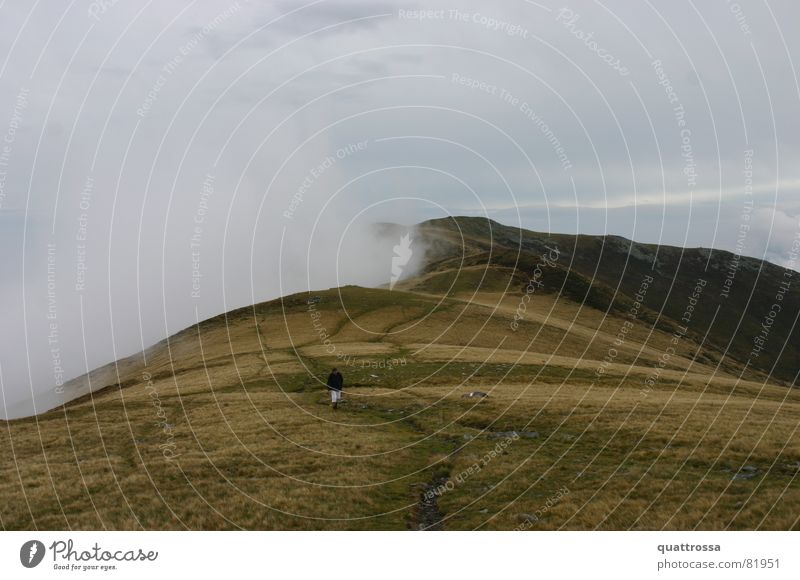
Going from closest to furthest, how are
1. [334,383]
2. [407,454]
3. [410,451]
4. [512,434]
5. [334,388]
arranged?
1. [407,454]
2. [410,451]
3. [512,434]
4. [334,388]
5. [334,383]

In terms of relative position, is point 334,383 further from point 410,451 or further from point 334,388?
point 410,451

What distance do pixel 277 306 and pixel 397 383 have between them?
213ft

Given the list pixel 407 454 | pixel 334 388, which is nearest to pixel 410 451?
pixel 407 454

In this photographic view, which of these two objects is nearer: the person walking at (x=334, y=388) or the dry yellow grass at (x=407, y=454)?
the dry yellow grass at (x=407, y=454)

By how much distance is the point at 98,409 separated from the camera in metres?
48.6

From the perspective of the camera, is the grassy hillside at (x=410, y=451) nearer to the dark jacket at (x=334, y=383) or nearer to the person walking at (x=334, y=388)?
the person walking at (x=334, y=388)

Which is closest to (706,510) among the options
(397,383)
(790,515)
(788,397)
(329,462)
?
(790,515)

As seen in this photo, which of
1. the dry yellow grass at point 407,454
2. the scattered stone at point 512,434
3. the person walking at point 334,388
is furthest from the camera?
the person walking at point 334,388

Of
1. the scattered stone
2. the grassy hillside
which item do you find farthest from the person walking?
the scattered stone

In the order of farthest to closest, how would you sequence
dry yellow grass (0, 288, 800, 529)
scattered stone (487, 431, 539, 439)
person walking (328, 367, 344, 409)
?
person walking (328, 367, 344, 409)
scattered stone (487, 431, 539, 439)
dry yellow grass (0, 288, 800, 529)

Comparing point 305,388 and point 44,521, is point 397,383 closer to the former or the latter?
point 305,388

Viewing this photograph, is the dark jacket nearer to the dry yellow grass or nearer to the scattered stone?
the dry yellow grass

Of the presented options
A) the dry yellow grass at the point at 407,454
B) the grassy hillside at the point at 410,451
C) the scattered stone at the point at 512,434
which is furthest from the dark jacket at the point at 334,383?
the scattered stone at the point at 512,434

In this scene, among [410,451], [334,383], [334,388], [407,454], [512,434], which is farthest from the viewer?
[334,383]
